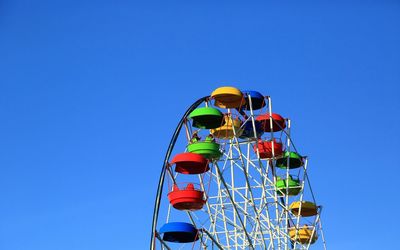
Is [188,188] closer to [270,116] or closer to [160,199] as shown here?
[160,199]

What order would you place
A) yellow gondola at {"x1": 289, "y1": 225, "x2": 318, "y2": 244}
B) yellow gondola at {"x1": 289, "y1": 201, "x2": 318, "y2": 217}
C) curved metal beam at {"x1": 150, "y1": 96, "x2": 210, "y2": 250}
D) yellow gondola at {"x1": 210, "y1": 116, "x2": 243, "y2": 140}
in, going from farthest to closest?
yellow gondola at {"x1": 289, "y1": 225, "x2": 318, "y2": 244} < yellow gondola at {"x1": 289, "y1": 201, "x2": 318, "y2": 217} < yellow gondola at {"x1": 210, "y1": 116, "x2": 243, "y2": 140} < curved metal beam at {"x1": 150, "y1": 96, "x2": 210, "y2": 250}

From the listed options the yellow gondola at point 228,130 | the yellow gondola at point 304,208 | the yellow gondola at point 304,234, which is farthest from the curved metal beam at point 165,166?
the yellow gondola at point 304,234

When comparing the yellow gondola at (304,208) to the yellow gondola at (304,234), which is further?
the yellow gondola at (304,234)

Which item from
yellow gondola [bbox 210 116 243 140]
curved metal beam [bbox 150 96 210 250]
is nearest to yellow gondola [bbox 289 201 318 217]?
yellow gondola [bbox 210 116 243 140]

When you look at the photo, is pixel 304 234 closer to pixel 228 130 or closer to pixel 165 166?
pixel 228 130

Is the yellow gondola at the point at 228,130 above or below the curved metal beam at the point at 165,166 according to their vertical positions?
above

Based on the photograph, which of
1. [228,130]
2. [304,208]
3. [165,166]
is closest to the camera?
[165,166]

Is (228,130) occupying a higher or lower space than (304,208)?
higher

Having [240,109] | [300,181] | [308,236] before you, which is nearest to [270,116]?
[240,109]

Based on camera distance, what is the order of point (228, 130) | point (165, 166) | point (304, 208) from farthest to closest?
point (304, 208), point (228, 130), point (165, 166)

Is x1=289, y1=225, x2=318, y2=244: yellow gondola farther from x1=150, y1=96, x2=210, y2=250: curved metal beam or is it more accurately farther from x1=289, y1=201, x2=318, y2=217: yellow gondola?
x1=150, y1=96, x2=210, y2=250: curved metal beam

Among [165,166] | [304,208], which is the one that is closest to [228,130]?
[165,166]

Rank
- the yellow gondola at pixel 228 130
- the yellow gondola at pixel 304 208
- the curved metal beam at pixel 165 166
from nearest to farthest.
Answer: the curved metal beam at pixel 165 166
the yellow gondola at pixel 228 130
the yellow gondola at pixel 304 208

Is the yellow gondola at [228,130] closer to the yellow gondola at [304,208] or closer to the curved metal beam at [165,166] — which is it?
the curved metal beam at [165,166]
